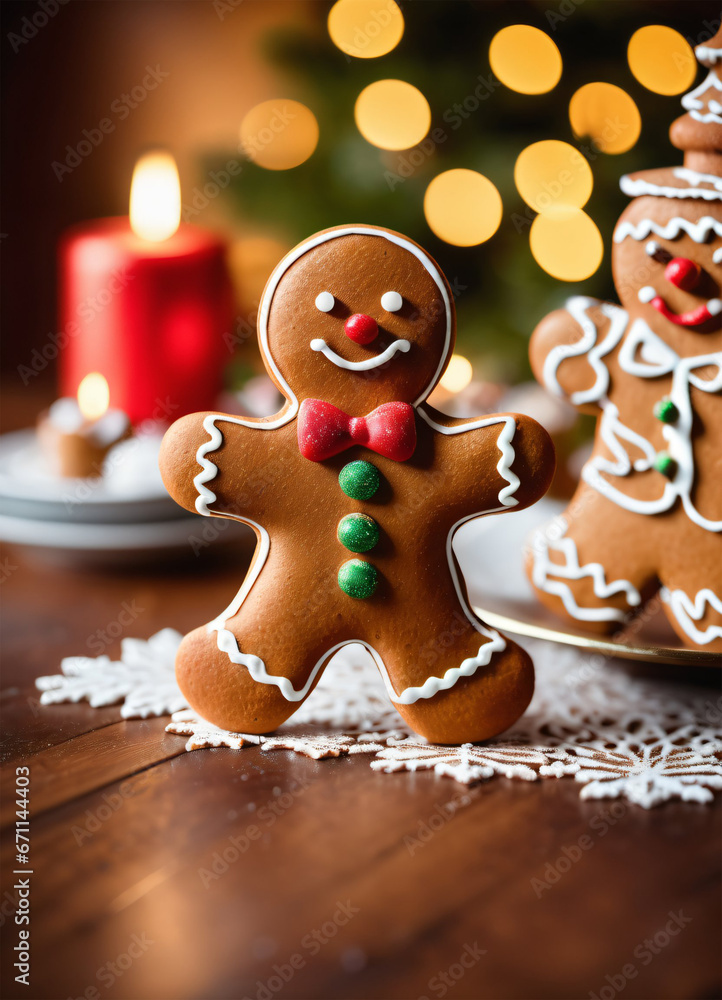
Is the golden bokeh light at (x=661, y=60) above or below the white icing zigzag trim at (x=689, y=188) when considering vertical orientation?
above

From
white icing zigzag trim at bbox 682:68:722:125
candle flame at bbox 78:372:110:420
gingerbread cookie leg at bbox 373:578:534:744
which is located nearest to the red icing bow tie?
gingerbread cookie leg at bbox 373:578:534:744

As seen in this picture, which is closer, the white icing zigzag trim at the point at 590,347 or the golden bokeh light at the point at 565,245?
the white icing zigzag trim at the point at 590,347

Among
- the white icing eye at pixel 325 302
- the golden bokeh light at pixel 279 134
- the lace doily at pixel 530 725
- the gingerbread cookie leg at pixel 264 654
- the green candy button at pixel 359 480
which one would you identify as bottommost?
the lace doily at pixel 530 725

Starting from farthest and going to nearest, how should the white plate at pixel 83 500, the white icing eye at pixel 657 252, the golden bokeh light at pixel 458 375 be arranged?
the golden bokeh light at pixel 458 375
the white plate at pixel 83 500
the white icing eye at pixel 657 252

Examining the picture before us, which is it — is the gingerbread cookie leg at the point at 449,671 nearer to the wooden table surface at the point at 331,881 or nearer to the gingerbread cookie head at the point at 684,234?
the wooden table surface at the point at 331,881

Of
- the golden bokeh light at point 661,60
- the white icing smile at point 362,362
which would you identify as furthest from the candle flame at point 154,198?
the white icing smile at point 362,362

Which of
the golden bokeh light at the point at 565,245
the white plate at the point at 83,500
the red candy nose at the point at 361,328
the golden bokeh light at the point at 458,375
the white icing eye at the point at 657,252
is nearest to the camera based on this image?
the red candy nose at the point at 361,328

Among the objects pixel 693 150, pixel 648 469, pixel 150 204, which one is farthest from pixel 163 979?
pixel 150 204
